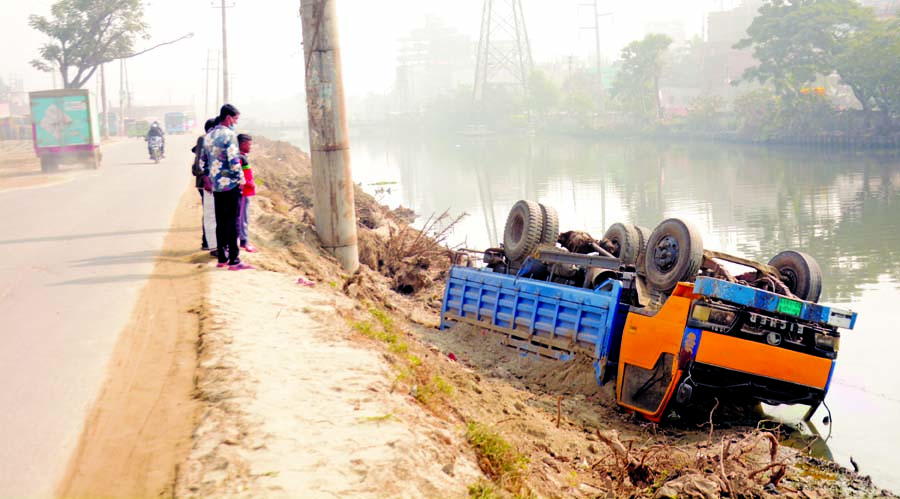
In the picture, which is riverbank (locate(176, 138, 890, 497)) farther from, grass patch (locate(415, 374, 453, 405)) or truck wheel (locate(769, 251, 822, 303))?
→ truck wheel (locate(769, 251, 822, 303))

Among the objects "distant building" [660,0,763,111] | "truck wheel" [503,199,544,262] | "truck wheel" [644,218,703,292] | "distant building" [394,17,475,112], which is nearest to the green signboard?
"truck wheel" [503,199,544,262]

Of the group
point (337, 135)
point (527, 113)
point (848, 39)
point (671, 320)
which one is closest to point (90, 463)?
point (671, 320)

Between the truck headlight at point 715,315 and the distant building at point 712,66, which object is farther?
the distant building at point 712,66

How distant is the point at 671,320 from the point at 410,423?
159 inches

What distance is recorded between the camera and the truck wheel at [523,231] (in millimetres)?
12430

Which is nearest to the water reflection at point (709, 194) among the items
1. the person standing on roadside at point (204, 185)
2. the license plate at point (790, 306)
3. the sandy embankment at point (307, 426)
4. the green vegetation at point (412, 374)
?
the license plate at point (790, 306)

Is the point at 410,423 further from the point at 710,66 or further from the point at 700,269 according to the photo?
the point at 710,66

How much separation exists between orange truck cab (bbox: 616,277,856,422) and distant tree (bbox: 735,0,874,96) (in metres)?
46.0

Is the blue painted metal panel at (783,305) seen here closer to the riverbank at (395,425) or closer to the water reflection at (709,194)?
the riverbank at (395,425)

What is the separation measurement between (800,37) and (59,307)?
51.4 metres

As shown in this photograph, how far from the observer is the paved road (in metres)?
5.48

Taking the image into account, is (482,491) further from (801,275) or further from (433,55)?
(433,55)

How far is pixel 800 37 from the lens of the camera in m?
51.9

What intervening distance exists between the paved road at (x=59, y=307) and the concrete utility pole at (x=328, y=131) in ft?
8.50
